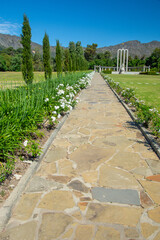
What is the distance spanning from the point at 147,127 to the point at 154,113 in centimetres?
36

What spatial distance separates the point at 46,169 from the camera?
286cm

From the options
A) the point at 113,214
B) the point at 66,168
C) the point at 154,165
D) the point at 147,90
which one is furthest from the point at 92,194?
the point at 147,90

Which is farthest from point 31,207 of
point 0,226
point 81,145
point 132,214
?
point 81,145

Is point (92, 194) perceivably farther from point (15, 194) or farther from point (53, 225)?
point (15, 194)

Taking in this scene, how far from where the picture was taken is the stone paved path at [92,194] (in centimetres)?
179

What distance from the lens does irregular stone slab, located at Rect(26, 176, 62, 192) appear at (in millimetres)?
2383

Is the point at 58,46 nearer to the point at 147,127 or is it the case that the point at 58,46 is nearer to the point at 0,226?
the point at 147,127

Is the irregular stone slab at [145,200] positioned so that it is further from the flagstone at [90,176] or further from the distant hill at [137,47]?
the distant hill at [137,47]

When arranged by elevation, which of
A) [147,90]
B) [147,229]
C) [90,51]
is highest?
[90,51]

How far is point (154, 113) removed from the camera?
446cm

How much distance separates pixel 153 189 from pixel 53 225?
130 cm

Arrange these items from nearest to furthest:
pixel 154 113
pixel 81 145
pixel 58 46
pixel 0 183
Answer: pixel 0 183
pixel 81 145
pixel 154 113
pixel 58 46

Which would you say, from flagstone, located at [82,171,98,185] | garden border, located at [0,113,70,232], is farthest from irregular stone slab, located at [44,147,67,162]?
flagstone, located at [82,171,98,185]

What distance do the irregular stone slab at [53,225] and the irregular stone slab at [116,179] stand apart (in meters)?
0.74
